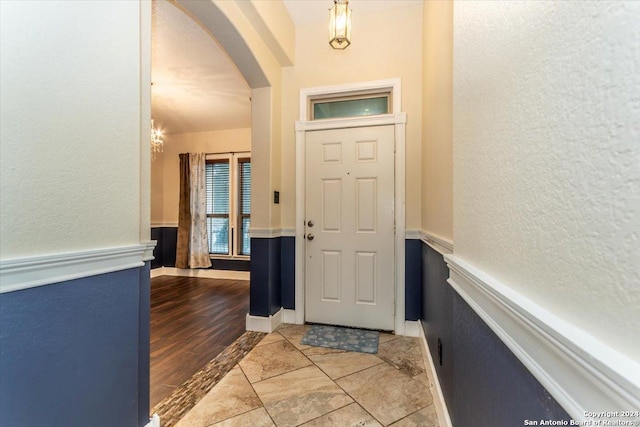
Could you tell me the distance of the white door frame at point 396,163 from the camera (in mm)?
2559

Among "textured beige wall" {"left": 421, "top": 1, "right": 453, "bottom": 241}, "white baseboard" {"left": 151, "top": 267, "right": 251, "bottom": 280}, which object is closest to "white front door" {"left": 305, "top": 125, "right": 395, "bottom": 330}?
"textured beige wall" {"left": 421, "top": 1, "right": 453, "bottom": 241}

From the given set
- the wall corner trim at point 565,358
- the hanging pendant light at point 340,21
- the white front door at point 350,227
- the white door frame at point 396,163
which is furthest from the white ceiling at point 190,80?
the wall corner trim at point 565,358

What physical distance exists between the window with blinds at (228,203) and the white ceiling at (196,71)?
68cm

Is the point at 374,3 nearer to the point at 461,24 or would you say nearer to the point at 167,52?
the point at 461,24

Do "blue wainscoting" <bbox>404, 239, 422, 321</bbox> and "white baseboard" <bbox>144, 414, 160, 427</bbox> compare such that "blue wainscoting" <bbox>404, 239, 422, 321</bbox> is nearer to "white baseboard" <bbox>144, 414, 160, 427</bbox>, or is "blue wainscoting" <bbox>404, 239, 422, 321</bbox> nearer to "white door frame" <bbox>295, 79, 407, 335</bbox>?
"white door frame" <bbox>295, 79, 407, 335</bbox>

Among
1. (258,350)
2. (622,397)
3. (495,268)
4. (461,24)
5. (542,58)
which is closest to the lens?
(622,397)

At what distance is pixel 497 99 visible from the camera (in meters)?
0.75

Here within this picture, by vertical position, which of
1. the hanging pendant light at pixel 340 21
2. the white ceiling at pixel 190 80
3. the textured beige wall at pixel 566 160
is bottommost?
the textured beige wall at pixel 566 160

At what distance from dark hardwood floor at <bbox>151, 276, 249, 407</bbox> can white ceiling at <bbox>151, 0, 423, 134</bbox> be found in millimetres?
2751

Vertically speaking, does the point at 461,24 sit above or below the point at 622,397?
above

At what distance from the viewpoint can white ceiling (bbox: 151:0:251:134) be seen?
8.35 ft

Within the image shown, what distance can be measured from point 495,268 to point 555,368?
0.34 m

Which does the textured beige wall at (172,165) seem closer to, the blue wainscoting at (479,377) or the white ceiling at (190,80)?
the white ceiling at (190,80)

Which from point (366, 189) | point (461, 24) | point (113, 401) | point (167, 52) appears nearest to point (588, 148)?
point (461, 24)
